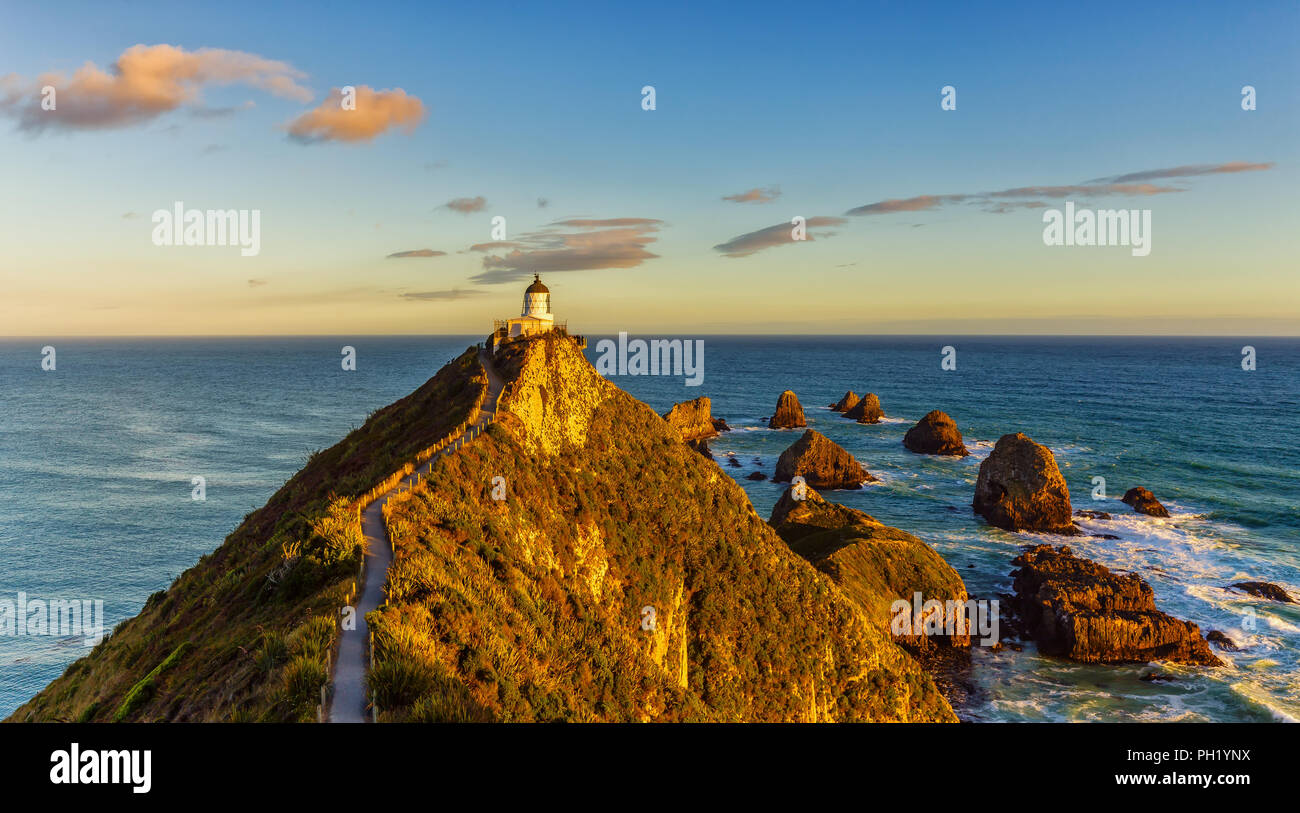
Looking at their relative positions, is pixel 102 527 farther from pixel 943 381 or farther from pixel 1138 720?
pixel 943 381

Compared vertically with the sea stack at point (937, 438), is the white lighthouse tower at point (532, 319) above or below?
above

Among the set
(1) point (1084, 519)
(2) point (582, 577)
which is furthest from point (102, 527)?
(1) point (1084, 519)

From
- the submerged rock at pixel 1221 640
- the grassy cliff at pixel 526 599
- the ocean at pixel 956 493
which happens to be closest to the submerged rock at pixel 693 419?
the ocean at pixel 956 493

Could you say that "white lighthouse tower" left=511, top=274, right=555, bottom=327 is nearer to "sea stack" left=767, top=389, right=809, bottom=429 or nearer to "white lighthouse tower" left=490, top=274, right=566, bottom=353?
"white lighthouse tower" left=490, top=274, right=566, bottom=353

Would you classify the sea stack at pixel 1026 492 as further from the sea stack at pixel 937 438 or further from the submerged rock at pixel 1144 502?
the sea stack at pixel 937 438

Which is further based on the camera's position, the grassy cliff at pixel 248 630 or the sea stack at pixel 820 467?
the sea stack at pixel 820 467

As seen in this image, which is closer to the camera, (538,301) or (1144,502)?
(538,301)

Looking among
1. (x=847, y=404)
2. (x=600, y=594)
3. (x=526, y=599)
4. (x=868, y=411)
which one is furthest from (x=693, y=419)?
(x=526, y=599)

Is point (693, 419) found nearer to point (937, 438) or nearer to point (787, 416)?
point (787, 416)
